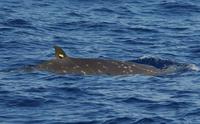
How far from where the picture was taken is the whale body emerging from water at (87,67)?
26.3 meters

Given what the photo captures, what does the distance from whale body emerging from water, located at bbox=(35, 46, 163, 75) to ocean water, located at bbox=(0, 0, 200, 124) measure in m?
0.42

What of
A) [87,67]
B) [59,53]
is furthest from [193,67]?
[59,53]

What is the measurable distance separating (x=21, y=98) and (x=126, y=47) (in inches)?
382

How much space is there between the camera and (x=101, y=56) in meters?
30.2

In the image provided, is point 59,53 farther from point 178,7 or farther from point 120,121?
point 178,7

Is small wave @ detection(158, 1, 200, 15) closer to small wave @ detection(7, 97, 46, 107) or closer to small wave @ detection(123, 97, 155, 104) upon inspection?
small wave @ detection(123, 97, 155, 104)

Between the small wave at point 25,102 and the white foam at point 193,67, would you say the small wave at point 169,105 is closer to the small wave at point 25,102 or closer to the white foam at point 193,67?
the small wave at point 25,102

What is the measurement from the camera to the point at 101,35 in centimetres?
3459

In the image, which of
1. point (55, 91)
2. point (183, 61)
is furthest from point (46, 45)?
point (55, 91)

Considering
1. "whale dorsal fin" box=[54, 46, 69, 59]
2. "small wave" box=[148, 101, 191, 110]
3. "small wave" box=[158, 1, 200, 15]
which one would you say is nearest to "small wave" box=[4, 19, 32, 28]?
"small wave" box=[158, 1, 200, 15]

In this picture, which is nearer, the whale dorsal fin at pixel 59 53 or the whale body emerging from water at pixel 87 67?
the whale dorsal fin at pixel 59 53

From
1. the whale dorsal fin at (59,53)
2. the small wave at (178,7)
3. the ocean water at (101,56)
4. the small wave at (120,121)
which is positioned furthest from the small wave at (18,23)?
the small wave at (120,121)

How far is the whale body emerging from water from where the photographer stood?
26328 millimetres

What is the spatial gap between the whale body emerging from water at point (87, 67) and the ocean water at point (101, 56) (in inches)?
16.7
